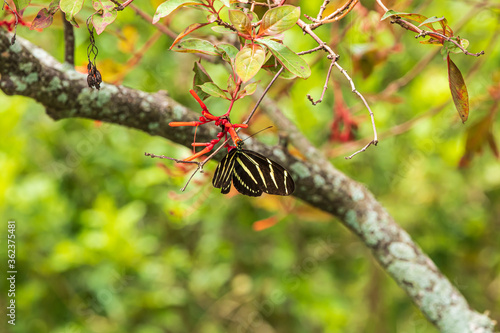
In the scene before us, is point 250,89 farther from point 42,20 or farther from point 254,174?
point 42,20

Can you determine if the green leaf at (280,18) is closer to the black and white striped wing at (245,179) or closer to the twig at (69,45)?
the black and white striped wing at (245,179)

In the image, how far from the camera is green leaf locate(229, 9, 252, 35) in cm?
45

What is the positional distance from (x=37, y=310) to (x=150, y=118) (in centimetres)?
114

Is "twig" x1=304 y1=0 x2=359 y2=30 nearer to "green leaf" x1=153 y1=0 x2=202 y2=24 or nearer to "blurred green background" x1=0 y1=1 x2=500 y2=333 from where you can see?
"green leaf" x1=153 y1=0 x2=202 y2=24

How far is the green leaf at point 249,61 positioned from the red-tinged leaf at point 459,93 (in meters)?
0.20

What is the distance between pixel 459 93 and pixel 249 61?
0.23 meters

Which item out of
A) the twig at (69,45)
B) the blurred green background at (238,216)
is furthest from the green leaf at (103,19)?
the blurred green background at (238,216)

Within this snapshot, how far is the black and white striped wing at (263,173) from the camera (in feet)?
1.70

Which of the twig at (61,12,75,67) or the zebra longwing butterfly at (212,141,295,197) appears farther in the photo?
the twig at (61,12,75,67)

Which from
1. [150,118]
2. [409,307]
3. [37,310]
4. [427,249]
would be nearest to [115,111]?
[150,118]

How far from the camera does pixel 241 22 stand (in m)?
0.46

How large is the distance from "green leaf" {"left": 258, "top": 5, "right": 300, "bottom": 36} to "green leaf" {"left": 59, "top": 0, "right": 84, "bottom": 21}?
0.17 meters

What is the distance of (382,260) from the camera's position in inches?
34.1

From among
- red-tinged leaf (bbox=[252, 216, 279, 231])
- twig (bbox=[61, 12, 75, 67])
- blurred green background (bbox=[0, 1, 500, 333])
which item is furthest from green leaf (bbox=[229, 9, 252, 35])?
blurred green background (bbox=[0, 1, 500, 333])
